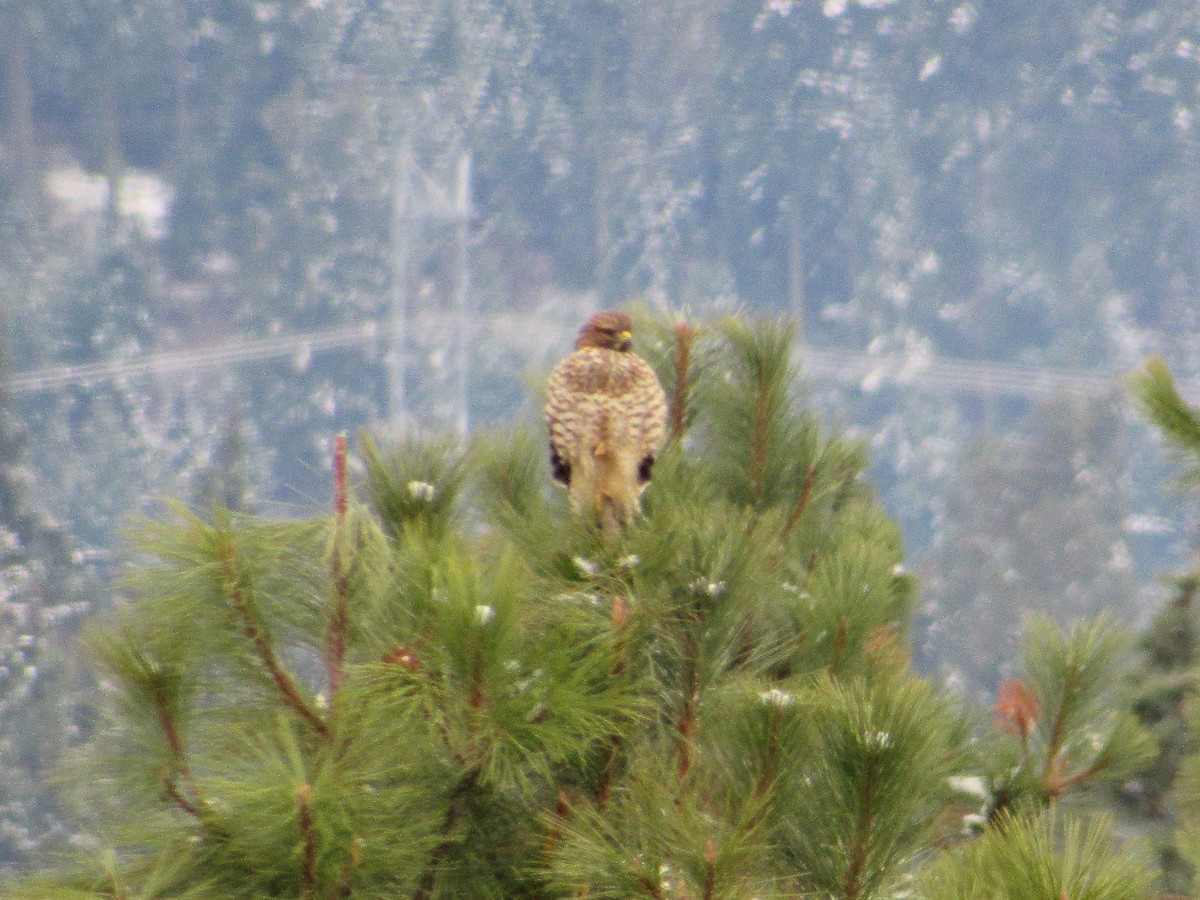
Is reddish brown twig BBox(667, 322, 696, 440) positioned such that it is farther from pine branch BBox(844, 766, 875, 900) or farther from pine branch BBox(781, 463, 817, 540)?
pine branch BBox(844, 766, 875, 900)

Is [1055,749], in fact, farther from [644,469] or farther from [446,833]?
[446,833]

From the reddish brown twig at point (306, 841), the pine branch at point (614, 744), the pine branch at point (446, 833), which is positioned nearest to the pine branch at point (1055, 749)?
the pine branch at point (614, 744)

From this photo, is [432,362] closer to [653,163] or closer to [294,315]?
[294,315]

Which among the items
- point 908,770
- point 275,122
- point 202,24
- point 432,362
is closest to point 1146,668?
point 908,770

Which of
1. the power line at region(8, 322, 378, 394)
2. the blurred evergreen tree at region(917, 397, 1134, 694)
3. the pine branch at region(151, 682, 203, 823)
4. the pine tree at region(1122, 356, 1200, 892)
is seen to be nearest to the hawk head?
the pine branch at region(151, 682, 203, 823)

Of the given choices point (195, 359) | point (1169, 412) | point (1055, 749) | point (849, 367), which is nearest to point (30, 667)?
point (195, 359)

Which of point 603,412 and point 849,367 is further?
point 849,367
